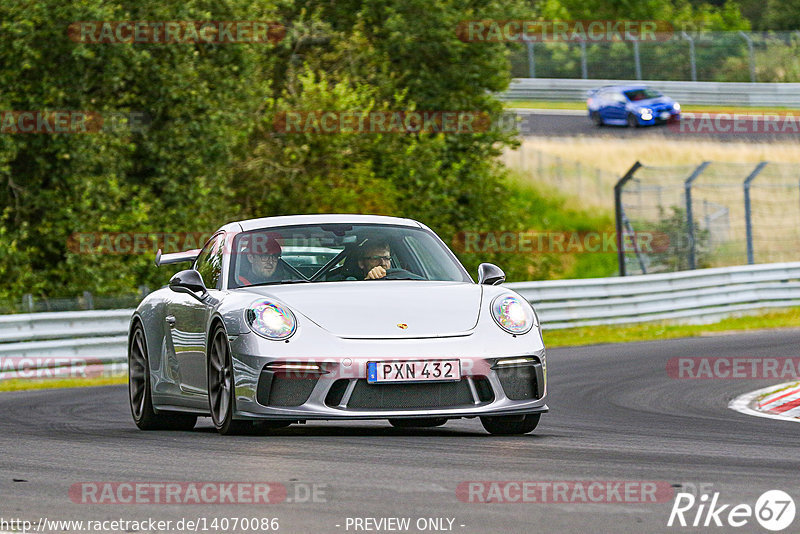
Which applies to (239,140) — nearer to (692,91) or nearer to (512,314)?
(512,314)

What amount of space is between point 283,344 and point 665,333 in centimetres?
1477

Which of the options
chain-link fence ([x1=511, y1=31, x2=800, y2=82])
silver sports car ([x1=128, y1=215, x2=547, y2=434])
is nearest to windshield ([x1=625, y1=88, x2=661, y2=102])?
chain-link fence ([x1=511, y1=31, x2=800, y2=82])

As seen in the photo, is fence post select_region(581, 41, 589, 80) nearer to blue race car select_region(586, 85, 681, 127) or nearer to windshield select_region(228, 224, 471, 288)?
blue race car select_region(586, 85, 681, 127)

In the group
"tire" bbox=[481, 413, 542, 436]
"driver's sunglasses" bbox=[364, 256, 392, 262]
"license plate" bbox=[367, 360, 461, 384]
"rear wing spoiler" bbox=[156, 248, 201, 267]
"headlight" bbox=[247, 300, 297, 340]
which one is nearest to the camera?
"license plate" bbox=[367, 360, 461, 384]

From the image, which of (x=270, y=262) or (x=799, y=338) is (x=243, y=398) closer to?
(x=270, y=262)

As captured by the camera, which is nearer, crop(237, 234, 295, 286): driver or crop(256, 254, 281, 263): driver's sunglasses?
crop(237, 234, 295, 286): driver

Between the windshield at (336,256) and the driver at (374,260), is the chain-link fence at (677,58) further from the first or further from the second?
the driver at (374,260)

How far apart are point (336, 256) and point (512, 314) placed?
1.26m

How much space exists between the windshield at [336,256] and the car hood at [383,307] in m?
0.27

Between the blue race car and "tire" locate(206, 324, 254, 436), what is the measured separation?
34976 millimetres

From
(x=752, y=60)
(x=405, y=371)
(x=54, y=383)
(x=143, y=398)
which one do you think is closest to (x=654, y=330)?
(x=54, y=383)

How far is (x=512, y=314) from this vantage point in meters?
8.58

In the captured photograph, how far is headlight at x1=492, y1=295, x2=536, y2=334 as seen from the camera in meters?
8.50

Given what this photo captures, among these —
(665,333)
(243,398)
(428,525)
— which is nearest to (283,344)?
(243,398)
